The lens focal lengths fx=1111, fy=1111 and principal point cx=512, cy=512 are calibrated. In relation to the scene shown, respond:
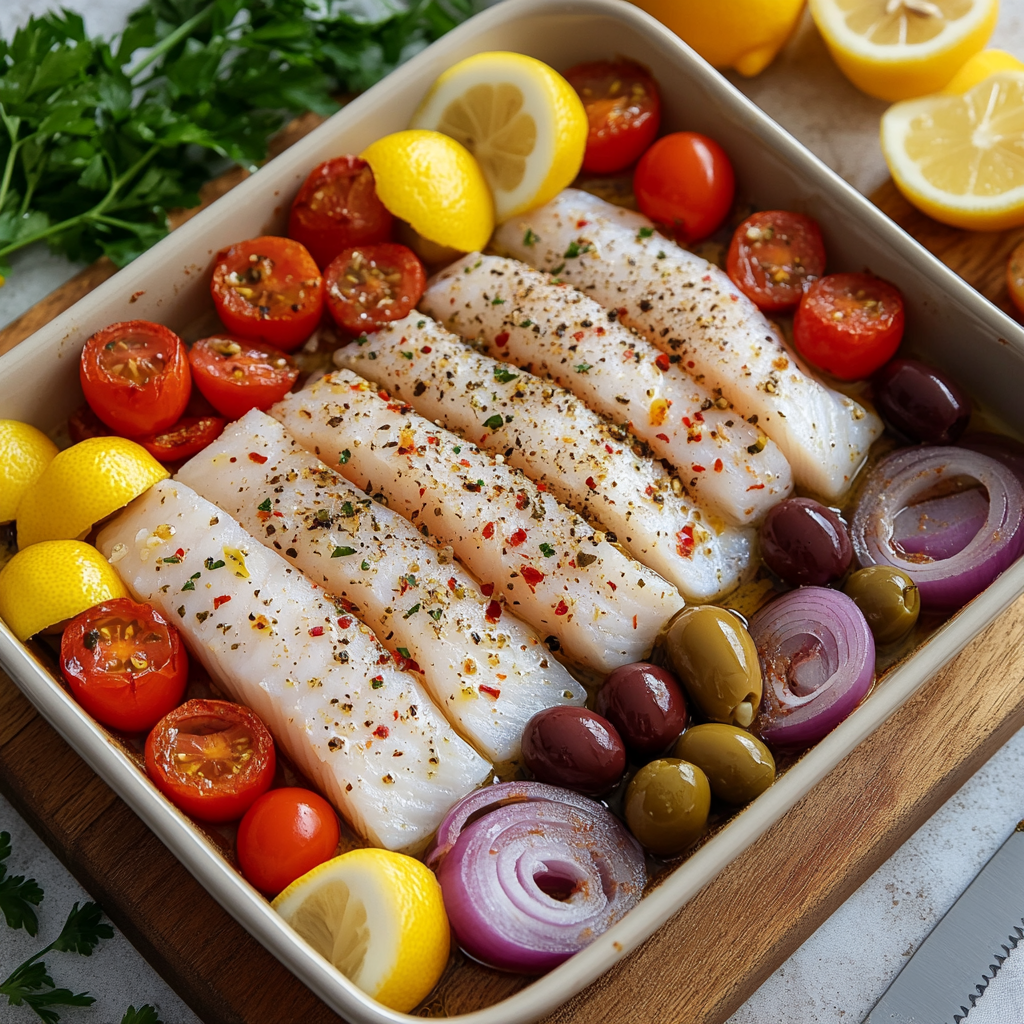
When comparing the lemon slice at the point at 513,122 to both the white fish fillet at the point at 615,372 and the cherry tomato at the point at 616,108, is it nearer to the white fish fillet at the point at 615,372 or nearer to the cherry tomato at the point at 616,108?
the cherry tomato at the point at 616,108

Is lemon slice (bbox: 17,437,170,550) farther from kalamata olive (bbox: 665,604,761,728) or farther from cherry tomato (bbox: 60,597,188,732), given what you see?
kalamata olive (bbox: 665,604,761,728)

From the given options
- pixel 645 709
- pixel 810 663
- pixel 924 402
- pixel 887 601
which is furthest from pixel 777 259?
pixel 645 709

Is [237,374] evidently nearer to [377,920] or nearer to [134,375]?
[134,375]

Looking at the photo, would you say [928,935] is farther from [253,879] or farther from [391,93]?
[391,93]

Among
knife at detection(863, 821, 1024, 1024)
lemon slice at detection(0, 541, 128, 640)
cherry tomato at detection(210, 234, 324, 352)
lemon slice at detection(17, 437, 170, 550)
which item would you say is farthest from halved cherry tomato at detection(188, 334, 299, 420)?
knife at detection(863, 821, 1024, 1024)

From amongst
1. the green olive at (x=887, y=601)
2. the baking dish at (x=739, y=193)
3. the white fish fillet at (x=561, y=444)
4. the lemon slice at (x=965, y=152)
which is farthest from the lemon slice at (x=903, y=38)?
the green olive at (x=887, y=601)
